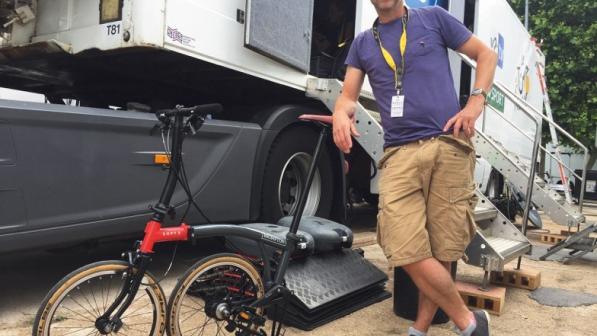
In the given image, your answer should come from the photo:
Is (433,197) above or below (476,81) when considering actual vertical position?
below

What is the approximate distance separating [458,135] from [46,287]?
9.68 ft

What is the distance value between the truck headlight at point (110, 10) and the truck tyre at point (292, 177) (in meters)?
1.55

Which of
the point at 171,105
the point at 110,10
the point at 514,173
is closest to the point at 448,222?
the point at 110,10

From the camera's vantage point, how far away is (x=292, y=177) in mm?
4629

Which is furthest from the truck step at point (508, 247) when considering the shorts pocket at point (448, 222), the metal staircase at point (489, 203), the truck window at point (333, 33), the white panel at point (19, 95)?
the white panel at point (19, 95)

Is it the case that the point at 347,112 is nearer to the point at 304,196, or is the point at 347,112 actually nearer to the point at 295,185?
the point at 304,196

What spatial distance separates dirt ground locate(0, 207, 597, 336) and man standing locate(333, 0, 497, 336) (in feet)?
1.97

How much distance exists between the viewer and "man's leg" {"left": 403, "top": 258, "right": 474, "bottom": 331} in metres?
2.28

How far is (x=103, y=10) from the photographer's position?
3.21m

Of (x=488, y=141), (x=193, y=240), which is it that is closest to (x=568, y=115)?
(x=488, y=141)

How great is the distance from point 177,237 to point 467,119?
1.36 m

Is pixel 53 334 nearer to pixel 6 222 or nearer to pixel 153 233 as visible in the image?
pixel 153 233

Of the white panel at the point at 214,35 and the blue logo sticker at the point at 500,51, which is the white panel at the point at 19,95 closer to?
the white panel at the point at 214,35

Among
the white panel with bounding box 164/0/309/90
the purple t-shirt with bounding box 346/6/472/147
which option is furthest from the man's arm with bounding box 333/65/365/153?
the white panel with bounding box 164/0/309/90
